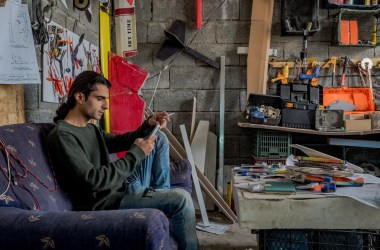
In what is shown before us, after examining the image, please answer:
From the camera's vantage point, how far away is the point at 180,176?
7.90 feet

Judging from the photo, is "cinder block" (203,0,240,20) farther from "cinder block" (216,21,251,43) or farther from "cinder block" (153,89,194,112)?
"cinder block" (153,89,194,112)

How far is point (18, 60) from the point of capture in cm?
169

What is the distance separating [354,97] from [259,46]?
1016 millimetres

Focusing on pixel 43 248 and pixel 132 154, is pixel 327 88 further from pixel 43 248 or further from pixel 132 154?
pixel 43 248

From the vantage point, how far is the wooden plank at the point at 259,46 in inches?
137

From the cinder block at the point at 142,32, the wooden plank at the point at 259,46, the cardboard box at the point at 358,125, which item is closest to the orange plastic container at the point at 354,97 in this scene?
the cardboard box at the point at 358,125

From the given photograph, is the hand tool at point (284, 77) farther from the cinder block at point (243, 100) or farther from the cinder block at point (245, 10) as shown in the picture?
the cinder block at point (245, 10)

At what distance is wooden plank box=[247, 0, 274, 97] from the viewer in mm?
3475

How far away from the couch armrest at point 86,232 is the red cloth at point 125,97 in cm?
218

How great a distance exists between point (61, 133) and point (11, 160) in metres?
0.26

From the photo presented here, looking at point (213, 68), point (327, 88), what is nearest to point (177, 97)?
point (213, 68)

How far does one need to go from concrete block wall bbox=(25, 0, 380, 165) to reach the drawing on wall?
6.10 feet

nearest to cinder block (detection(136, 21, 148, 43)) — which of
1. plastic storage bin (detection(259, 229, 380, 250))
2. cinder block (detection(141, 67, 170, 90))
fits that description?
cinder block (detection(141, 67, 170, 90))

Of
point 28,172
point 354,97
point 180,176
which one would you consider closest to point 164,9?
point 180,176
